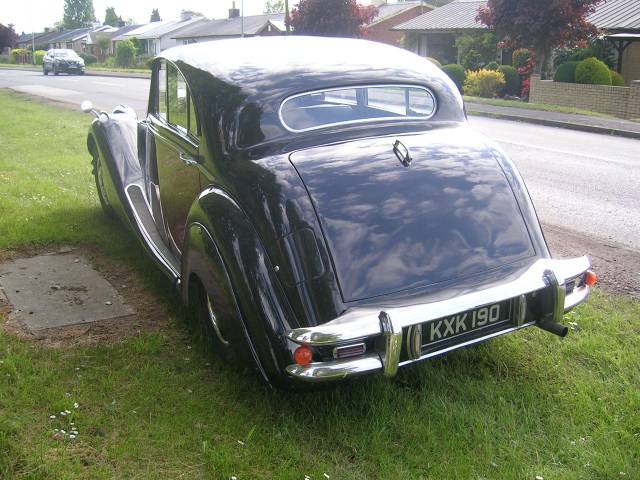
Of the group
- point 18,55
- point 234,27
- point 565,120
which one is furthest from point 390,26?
point 18,55

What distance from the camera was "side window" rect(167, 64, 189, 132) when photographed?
432cm

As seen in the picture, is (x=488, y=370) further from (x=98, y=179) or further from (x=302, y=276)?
(x=98, y=179)

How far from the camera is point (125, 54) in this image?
59.9 metres

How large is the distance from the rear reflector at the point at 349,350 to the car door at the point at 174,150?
1.51 metres

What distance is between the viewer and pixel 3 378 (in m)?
3.53

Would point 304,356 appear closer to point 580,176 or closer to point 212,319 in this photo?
point 212,319

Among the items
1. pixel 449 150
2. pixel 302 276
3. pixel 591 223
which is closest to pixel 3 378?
pixel 302 276

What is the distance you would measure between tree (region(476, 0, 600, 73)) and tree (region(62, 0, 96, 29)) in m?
112

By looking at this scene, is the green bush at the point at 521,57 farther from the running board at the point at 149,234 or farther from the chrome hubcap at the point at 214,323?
the chrome hubcap at the point at 214,323

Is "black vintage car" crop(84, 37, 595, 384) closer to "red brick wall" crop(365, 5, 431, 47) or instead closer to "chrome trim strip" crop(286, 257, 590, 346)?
"chrome trim strip" crop(286, 257, 590, 346)

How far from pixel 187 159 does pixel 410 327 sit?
6.18 ft

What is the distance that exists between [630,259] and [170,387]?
3.94 metres

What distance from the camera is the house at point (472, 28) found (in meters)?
24.2

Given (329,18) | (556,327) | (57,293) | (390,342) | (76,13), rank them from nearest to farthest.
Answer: (390,342) → (556,327) → (57,293) → (329,18) → (76,13)
